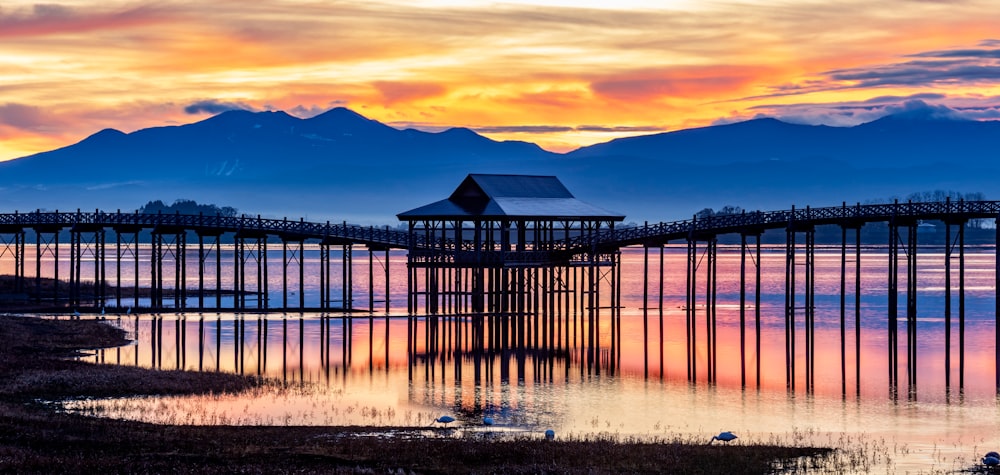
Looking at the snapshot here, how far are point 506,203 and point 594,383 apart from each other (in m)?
34.0

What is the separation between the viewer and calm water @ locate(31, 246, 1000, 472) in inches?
1626

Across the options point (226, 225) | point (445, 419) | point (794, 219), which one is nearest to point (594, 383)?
point (445, 419)

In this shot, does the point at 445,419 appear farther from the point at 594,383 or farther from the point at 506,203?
the point at 506,203

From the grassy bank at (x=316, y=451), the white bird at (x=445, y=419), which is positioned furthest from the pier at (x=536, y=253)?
the grassy bank at (x=316, y=451)

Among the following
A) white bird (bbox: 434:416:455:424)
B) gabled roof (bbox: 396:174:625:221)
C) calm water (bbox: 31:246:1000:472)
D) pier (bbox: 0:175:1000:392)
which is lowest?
calm water (bbox: 31:246:1000:472)

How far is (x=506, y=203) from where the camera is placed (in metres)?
86.0

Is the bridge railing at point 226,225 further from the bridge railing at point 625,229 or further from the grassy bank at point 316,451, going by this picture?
the grassy bank at point 316,451

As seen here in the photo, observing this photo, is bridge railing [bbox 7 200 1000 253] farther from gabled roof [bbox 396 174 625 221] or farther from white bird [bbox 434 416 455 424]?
white bird [bbox 434 416 455 424]

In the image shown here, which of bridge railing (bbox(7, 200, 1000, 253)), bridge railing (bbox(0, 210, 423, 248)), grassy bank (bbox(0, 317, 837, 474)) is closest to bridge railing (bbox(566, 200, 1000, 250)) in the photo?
bridge railing (bbox(7, 200, 1000, 253))

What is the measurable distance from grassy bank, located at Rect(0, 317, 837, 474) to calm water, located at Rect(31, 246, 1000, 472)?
3009 mm

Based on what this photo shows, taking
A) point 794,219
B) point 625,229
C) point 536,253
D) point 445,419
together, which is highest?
point 794,219

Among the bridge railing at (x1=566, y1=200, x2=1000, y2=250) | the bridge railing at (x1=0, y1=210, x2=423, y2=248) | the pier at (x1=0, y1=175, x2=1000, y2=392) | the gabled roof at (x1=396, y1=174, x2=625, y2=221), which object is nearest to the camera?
the pier at (x1=0, y1=175, x2=1000, y2=392)

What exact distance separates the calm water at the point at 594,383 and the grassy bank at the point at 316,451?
3009mm

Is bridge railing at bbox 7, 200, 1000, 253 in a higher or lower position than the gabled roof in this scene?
lower
